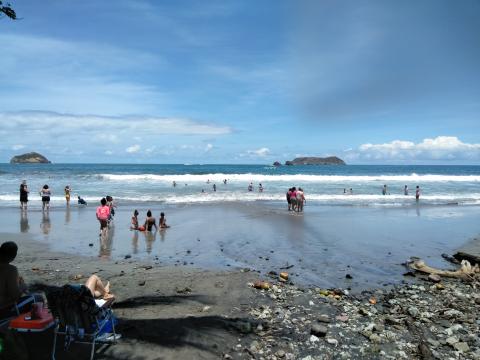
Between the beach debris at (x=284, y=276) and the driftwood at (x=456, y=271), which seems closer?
the beach debris at (x=284, y=276)

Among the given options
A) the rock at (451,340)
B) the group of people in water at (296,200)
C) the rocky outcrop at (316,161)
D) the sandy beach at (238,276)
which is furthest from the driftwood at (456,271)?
the rocky outcrop at (316,161)

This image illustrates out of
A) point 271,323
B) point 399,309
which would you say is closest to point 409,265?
point 399,309

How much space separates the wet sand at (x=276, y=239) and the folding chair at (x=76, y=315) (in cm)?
523

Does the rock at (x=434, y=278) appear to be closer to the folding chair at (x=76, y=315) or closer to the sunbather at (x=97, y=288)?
the sunbather at (x=97, y=288)

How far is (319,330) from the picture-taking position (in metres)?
6.66

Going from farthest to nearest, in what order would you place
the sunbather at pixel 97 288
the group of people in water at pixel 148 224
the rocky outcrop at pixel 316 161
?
1. the rocky outcrop at pixel 316 161
2. the group of people in water at pixel 148 224
3. the sunbather at pixel 97 288

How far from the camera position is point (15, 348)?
5.06 meters

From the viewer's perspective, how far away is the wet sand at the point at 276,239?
37.2ft

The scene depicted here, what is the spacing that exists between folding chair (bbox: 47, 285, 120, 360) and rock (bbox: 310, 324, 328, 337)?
324 cm

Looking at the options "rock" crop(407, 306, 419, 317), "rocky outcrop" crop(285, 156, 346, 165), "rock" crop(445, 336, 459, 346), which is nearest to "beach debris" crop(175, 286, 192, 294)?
"rock" crop(407, 306, 419, 317)

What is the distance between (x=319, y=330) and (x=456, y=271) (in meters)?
5.88

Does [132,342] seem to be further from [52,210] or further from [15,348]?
[52,210]

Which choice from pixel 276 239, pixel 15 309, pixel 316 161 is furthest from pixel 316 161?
pixel 15 309

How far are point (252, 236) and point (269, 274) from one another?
19.3 ft
